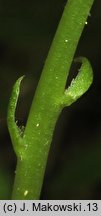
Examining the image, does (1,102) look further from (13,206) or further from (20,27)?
(13,206)

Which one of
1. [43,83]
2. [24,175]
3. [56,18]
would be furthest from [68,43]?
[56,18]

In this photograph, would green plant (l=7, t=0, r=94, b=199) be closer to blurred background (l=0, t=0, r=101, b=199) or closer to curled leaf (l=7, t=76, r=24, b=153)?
curled leaf (l=7, t=76, r=24, b=153)

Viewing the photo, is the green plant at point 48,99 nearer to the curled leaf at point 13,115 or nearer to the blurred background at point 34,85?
the curled leaf at point 13,115

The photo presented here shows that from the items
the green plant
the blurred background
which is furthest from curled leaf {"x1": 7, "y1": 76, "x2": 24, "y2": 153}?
the blurred background

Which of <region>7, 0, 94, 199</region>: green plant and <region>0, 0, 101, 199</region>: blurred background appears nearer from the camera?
<region>7, 0, 94, 199</region>: green plant

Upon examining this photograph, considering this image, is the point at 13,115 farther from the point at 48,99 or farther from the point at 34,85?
the point at 34,85

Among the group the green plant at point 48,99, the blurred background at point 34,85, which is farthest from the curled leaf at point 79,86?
the blurred background at point 34,85
